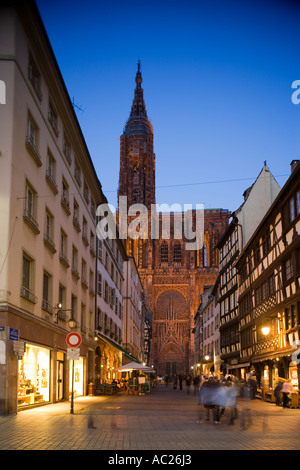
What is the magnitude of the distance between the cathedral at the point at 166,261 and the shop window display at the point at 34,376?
75.9m

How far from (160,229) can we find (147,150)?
20505mm

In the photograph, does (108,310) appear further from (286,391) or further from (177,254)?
(177,254)

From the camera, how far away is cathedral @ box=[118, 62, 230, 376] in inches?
3848

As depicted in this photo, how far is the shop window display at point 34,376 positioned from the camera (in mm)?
18375

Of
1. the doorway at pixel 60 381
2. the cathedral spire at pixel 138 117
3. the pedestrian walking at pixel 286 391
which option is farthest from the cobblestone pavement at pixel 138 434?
the cathedral spire at pixel 138 117

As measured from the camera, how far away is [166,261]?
351 feet

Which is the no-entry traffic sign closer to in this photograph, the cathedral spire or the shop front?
the shop front

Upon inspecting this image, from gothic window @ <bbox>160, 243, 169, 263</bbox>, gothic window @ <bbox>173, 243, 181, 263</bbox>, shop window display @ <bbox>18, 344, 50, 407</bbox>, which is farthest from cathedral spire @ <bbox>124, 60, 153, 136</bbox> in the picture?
shop window display @ <bbox>18, 344, 50, 407</bbox>

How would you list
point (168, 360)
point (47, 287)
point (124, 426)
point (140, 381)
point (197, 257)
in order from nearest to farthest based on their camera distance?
1. point (124, 426)
2. point (47, 287)
3. point (140, 381)
4. point (168, 360)
5. point (197, 257)

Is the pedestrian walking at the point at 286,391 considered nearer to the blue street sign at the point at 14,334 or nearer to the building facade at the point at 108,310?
the blue street sign at the point at 14,334

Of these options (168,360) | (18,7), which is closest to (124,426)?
(18,7)

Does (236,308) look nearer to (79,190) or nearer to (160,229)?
(79,190)

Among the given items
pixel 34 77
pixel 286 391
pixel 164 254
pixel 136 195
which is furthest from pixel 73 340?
pixel 136 195

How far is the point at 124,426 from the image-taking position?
1416 cm
